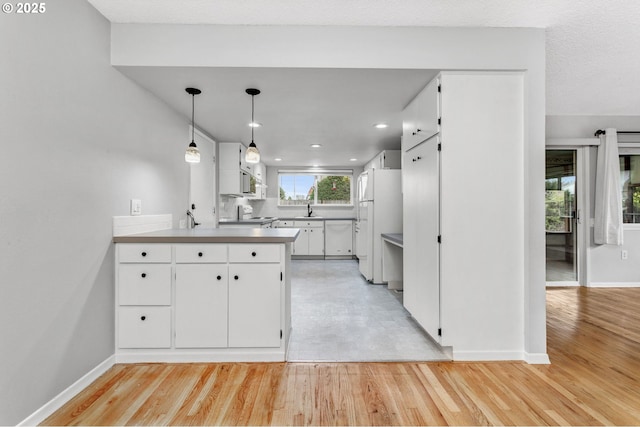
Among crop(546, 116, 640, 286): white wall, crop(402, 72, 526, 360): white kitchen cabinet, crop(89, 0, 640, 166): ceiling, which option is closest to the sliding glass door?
crop(546, 116, 640, 286): white wall

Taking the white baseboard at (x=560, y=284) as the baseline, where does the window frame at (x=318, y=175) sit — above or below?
above

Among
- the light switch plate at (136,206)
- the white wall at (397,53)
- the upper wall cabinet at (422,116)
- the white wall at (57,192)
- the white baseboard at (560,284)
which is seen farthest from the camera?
the white baseboard at (560,284)

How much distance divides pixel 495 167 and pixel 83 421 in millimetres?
2899

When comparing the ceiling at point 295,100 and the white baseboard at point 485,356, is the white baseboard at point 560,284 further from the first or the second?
the ceiling at point 295,100

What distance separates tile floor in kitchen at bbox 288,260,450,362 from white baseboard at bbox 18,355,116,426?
1245 millimetres

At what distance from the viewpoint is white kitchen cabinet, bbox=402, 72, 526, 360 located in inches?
86.2

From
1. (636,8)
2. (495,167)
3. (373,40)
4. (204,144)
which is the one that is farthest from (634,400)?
(204,144)

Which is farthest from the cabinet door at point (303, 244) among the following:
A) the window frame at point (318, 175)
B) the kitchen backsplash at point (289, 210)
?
the window frame at point (318, 175)

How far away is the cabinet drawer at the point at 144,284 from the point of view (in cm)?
215

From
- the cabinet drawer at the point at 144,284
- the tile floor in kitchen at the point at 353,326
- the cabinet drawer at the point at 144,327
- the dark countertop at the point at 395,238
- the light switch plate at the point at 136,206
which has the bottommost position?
the tile floor in kitchen at the point at 353,326

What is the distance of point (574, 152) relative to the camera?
14.1 feet

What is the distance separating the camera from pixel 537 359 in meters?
2.13

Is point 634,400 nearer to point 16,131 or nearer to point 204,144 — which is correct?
point 16,131

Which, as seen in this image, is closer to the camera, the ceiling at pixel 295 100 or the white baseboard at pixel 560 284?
the ceiling at pixel 295 100
